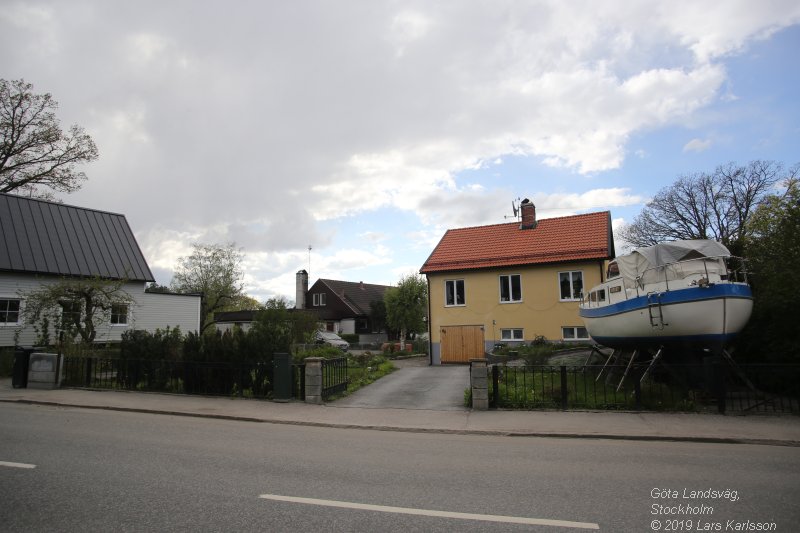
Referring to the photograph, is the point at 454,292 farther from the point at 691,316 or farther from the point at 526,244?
the point at 691,316

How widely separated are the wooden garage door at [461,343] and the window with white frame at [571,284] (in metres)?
4.81

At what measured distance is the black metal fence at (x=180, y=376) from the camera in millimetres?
13641

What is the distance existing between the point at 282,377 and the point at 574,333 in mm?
16796

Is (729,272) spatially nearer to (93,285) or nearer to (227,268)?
(93,285)

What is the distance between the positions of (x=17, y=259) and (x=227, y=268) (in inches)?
1207

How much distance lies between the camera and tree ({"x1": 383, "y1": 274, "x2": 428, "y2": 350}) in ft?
140

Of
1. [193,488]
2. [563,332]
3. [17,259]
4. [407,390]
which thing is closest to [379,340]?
[563,332]

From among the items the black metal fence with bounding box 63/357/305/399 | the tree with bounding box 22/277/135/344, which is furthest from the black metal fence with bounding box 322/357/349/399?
the tree with bounding box 22/277/135/344

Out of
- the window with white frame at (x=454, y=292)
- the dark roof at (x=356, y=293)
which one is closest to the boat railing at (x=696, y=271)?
the window with white frame at (x=454, y=292)

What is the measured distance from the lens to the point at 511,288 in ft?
86.9

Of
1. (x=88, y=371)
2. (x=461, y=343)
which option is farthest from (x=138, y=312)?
(x=461, y=343)

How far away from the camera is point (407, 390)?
15.1 meters

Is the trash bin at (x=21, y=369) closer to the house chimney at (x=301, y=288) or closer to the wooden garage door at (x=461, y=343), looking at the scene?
the wooden garage door at (x=461, y=343)

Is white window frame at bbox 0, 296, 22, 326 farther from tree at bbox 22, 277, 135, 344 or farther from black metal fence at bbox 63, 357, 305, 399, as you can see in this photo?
black metal fence at bbox 63, 357, 305, 399
